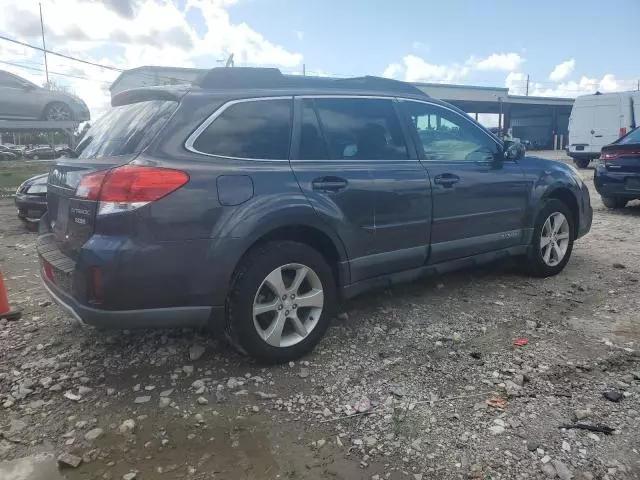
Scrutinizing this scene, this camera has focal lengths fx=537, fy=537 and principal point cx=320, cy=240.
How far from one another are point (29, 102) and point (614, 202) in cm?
1518

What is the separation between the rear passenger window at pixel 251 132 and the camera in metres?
3.09

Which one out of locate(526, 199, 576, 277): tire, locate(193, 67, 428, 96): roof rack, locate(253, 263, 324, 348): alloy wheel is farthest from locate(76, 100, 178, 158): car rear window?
locate(526, 199, 576, 277): tire

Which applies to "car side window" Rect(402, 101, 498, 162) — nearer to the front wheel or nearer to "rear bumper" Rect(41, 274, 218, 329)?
"rear bumper" Rect(41, 274, 218, 329)

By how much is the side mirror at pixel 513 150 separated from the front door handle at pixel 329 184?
1947 millimetres

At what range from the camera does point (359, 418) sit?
111 inches

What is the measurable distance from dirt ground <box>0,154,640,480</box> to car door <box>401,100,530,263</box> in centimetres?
56

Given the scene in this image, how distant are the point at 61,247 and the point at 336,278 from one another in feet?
5.62

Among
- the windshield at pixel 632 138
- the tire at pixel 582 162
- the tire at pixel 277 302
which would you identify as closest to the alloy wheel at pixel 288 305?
the tire at pixel 277 302

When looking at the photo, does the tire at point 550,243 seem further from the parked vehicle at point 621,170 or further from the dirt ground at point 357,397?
the parked vehicle at point 621,170

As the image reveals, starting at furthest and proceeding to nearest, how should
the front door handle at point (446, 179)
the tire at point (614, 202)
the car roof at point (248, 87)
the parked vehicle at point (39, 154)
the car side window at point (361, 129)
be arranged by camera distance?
1. the parked vehicle at point (39, 154)
2. the tire at point (614, 202)
3. the front door handle at point (446, 179)
4. the car side window at point (361, 129)
5. the car roof at point (248, 87)

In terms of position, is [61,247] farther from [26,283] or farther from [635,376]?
[635,376]

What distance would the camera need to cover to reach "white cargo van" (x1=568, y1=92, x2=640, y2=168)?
17.8 metres

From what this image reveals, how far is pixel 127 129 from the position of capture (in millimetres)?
3199

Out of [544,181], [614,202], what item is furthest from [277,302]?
[614,202]
